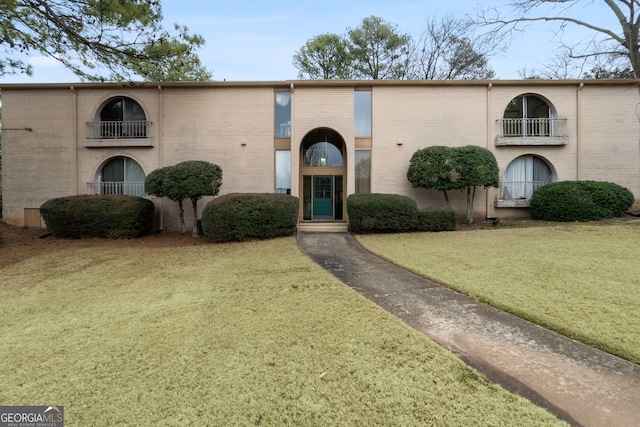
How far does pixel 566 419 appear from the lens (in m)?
1.92

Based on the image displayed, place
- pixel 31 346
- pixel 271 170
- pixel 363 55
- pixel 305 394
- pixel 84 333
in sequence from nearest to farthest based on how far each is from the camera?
pixel 305 394 < pixel 31 346 < pixel 84 333 < pixel 271 170 < pixel 363 55

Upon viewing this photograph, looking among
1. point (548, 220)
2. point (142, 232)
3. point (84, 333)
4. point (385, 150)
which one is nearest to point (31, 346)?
point (84, 333)

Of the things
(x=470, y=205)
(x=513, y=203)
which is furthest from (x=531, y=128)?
(x=470, y=205)

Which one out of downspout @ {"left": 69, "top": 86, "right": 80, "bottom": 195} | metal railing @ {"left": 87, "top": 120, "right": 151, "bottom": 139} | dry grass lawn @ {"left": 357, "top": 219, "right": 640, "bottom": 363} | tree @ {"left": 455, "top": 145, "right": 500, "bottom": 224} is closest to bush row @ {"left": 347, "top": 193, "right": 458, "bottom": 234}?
dry grass lawn @ {"left": 357, "top": 219, "right": 640, "bottom": 363}

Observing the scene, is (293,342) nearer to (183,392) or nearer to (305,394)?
(305,394)

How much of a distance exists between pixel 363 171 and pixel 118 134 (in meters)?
10.9

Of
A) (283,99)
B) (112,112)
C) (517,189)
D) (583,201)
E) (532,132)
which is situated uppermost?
(283,99)

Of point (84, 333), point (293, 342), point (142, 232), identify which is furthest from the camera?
point (142, 232)

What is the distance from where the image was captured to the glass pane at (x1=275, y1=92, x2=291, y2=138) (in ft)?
42.1

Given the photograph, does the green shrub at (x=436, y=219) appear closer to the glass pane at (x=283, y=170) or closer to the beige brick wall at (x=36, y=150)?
the glass pane at (x=283, y=170)

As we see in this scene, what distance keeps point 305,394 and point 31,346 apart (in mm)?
3077

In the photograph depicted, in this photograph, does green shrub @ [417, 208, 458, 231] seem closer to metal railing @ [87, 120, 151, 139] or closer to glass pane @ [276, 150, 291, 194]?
glass pane @ [276, 150, 291, 194]

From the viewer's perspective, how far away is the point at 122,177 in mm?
13188

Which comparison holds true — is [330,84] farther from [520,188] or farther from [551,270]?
[551,270]
